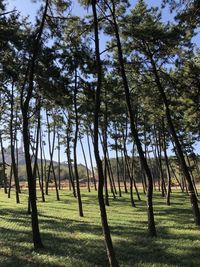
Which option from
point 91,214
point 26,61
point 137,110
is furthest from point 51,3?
point 137,110

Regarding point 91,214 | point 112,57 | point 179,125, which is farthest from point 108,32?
point 179,125

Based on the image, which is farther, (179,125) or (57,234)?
(179,125)

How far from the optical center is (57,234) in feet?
59.4

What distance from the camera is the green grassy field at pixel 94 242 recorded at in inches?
500

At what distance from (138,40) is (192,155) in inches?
1127

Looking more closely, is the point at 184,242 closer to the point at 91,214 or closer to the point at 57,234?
the point at 57,234

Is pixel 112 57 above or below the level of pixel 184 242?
above

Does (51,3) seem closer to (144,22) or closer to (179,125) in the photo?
(144,22)

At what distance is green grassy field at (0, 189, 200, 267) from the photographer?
12.7 metres

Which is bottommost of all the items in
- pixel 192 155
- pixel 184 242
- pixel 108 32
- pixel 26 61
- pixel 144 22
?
pixel 184 242

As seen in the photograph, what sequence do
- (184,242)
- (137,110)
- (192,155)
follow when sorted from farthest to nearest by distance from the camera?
(192,155), (137,110), (184,242)

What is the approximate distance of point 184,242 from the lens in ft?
50.8

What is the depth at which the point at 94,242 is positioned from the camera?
1595cm

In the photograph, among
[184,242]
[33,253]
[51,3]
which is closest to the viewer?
[33,253]
